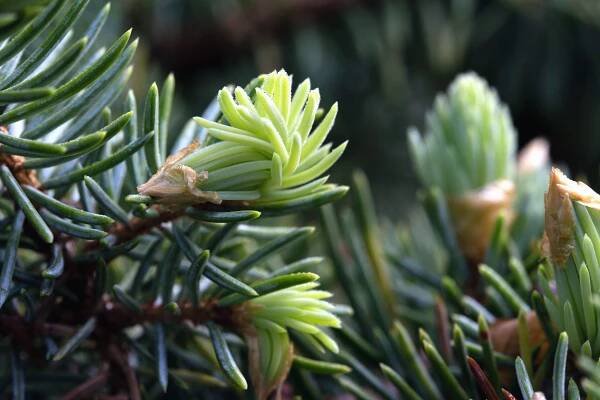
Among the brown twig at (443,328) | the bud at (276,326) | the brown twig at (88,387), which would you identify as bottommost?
the brown twig at (443,328)

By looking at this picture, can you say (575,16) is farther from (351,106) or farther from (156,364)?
(156,364)

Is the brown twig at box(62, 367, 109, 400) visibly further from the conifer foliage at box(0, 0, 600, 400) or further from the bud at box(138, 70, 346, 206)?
the bud at box(138, 70, 346, 206)

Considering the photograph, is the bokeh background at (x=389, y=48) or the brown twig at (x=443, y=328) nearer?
the brown twig at (x=443, y=328)

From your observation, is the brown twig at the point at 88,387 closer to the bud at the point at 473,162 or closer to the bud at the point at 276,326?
the bud at the point at 276,326

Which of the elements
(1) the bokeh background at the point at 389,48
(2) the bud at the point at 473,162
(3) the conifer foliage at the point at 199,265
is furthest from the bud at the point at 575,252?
(1) the bokeh background at the point at 389,48

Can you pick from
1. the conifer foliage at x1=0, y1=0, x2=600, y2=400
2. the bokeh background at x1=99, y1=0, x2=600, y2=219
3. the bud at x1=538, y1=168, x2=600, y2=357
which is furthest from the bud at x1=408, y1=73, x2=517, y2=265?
the bokeh background at x1=99, y1=0, x2=600, y2=219

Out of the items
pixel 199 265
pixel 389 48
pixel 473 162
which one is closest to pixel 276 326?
pixel 199 265
